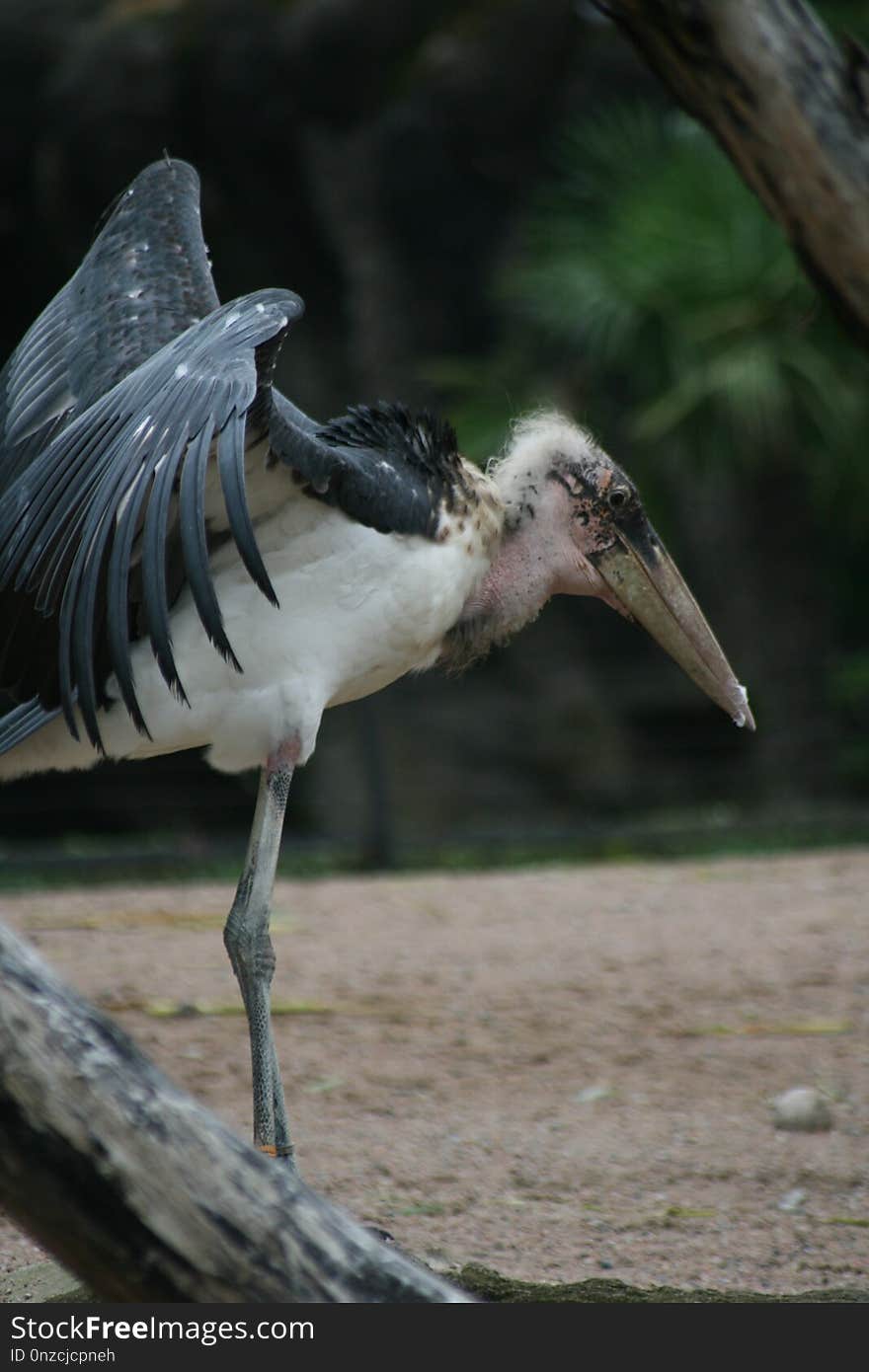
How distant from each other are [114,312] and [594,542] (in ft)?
3.53

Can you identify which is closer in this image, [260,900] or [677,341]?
[260,900]

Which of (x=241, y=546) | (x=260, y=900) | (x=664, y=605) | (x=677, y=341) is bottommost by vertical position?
(x=677, y=341)

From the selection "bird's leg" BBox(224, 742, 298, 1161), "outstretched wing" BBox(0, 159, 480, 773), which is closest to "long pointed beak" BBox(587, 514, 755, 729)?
"outstretched wing" BBox(0, 159, 480, 773)

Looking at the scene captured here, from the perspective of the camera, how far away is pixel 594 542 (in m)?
3.23

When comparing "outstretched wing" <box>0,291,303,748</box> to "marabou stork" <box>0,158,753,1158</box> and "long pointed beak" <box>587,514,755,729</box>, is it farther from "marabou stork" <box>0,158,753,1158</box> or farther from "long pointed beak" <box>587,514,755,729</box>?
"long pointed beak" <box>587,514,755,729</box>

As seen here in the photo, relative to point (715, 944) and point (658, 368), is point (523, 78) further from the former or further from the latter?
point (715, 944)

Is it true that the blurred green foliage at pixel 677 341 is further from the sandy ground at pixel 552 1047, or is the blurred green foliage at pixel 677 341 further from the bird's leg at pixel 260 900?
the bird's leg at pixel 260 900

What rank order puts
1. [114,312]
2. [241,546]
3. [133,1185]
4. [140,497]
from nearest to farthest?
[133,1185] < [241,546] < [140,497] < [114,312]

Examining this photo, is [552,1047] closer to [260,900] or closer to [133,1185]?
[260,900]

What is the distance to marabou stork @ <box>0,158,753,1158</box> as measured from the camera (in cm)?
238

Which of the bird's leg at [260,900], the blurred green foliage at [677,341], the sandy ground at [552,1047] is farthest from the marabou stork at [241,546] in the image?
the blurred green foliage at [677,341]

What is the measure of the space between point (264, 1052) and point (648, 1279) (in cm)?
69

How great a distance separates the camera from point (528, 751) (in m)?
10.5

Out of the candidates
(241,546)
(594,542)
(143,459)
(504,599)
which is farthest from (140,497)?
(594,542)
